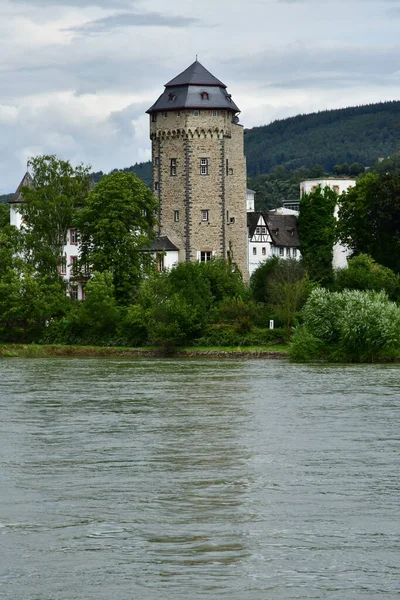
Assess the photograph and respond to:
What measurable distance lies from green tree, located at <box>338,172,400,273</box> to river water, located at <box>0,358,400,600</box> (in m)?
46.9

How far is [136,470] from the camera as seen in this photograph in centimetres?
2261

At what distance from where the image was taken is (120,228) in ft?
259

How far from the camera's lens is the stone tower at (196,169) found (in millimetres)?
91000

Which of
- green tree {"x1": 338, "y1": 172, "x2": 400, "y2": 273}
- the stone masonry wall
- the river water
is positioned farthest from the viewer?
the stone masonry wall

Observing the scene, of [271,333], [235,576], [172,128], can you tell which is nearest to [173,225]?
[172,128]

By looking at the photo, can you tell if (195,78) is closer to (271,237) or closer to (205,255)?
(205,255)

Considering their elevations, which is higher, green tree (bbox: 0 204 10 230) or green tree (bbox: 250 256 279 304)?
green tree (bbox: 0 204 10 230)

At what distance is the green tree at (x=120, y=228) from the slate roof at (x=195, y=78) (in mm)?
13917

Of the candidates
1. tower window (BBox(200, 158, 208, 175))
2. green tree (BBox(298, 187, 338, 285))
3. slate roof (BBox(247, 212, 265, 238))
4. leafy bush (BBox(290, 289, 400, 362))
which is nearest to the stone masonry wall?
tower window (BBox(200, 158, 208, 175))

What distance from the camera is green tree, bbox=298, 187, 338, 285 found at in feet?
346

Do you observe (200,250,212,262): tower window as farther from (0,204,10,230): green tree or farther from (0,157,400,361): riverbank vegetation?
(0,204,10,230): green tree

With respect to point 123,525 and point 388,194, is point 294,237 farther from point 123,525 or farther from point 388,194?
point 123,525

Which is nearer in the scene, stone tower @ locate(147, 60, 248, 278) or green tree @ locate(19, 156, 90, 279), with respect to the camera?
green tree @ locate(19, 156, 90, 279)

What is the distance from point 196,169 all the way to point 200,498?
7278 centimetres
